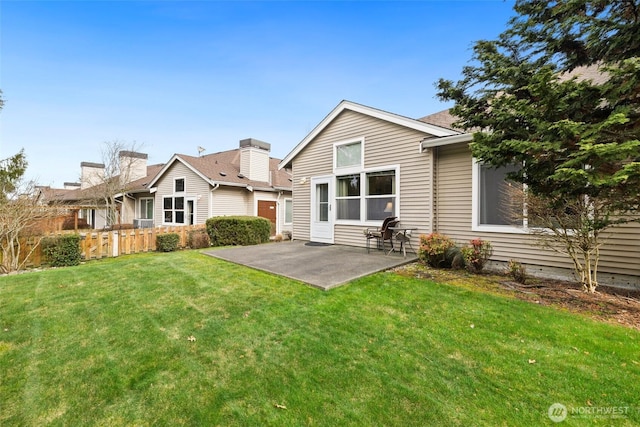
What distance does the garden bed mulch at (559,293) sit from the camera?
3.70m

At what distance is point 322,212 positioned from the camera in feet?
33.0

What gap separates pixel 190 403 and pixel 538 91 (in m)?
4.84

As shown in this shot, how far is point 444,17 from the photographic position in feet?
30.2

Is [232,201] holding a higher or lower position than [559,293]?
higher

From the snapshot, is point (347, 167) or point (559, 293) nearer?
point (559, 293)

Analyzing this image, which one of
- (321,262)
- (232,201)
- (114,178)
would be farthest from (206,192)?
(321,262)

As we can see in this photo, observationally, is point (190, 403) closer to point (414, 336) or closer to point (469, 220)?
point (414, 336)

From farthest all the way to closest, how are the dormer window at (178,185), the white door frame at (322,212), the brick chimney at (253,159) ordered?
the brick chimney at (253,159)
the dormer window at (178,185)
the white door frame at (322,212)

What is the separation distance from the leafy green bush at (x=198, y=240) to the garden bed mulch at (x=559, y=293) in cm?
960

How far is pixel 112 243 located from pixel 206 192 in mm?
5039

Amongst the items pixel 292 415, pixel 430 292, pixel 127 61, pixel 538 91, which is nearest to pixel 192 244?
pixel 127 61

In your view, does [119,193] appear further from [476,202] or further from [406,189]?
[476,202]

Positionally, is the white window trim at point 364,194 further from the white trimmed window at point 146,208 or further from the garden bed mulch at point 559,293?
the white trimmed window at point 146,208

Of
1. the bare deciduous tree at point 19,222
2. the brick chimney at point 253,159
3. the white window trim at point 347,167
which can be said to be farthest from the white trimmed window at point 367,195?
the bare deciduous tree at point 19,222
